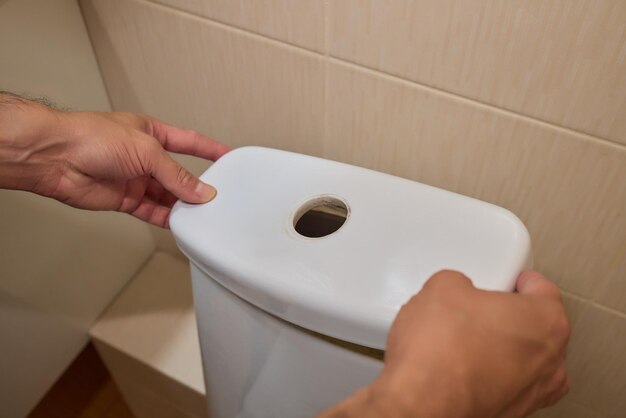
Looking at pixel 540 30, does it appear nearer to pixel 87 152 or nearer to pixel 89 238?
pixel 87 152

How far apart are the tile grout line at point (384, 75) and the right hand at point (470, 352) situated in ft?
0.49

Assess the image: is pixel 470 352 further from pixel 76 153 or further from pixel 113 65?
pixel 113 65

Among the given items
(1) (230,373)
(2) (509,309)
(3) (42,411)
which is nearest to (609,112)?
(2) (509,309)

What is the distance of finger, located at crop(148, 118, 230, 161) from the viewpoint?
58 centimetres

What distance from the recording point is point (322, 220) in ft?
1.66

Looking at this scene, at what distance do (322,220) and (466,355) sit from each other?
21cm

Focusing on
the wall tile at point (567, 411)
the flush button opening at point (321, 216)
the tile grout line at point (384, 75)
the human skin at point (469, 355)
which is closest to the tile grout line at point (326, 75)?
the tile grout line at point (384, 75)

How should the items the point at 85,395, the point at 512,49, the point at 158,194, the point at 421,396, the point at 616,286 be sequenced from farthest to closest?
the point at 85,395 < the point at 158,194 < the point at 616,286 < the point at 512,49 < the point at 421,396

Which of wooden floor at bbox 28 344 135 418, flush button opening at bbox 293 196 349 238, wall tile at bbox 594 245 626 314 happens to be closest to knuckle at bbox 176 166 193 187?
flush button opening at bbox 293 196 349 238

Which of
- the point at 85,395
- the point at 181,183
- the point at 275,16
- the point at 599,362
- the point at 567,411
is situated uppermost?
the point at 275,16

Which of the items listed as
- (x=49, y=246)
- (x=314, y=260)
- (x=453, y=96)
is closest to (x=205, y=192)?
(x=314, y=260)

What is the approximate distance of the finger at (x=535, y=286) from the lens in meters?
0.38

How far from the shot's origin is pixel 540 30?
407 millimetres

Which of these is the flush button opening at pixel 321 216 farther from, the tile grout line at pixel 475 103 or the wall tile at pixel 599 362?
the wall tile at pixel 599 362
